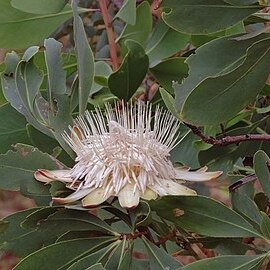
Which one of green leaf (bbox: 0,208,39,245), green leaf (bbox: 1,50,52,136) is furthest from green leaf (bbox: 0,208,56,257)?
green leaf (bbox: 1,50,52,136)

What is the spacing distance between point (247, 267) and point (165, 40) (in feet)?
1.49

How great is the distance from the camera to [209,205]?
76cm

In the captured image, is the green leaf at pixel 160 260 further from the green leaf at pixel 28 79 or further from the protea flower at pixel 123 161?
the green leaf at pixel 28 79

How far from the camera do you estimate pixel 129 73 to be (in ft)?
3.19

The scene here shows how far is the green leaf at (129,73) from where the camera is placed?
96 centimetres

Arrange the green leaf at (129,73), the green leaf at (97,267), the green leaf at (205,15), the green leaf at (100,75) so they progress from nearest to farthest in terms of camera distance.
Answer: the green leaf at (97,267) < the green leaf at (205,15) < the green leaf at (129,73) < the green leaf at (100,75)

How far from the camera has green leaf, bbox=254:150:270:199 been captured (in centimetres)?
79

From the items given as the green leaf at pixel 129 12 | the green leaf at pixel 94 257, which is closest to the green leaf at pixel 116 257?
the green leaf at pixel 94 257

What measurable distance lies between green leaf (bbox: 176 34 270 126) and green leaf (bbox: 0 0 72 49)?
1.07 ft

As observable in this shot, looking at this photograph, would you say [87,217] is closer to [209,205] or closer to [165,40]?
[209,205]

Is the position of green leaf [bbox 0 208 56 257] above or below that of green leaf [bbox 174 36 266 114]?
below

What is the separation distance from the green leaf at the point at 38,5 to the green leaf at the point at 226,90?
240 mm

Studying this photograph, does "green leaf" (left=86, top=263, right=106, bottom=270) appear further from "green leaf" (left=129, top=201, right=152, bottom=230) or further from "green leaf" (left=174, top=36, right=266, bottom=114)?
"green leaf" (left=174, top=36, right=266, bottom=114)

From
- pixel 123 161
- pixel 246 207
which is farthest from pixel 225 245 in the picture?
pixel 123 161
